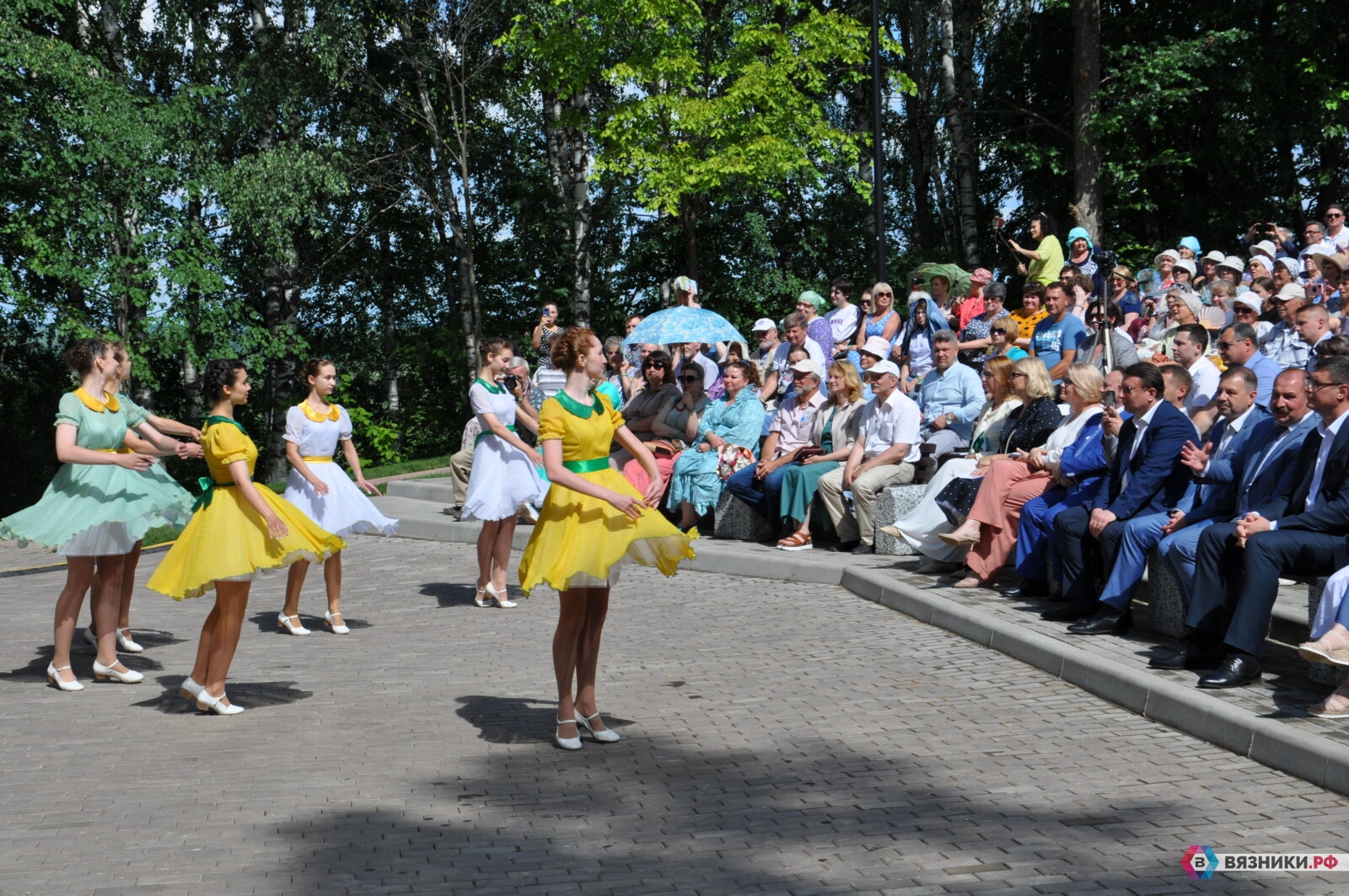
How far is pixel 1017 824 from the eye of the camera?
5258mm

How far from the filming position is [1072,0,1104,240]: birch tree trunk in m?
23.9

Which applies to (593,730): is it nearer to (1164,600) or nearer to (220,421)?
(220,421)

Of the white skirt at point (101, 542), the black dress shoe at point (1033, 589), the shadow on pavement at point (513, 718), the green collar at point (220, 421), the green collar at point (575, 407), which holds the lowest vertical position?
the shadow on pavement at point (513, 718)

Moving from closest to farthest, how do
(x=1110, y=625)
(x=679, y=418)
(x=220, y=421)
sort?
(x=220, y=421) < (x=1110, y=625) < (x=679, y=418)

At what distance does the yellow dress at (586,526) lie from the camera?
6477 mm

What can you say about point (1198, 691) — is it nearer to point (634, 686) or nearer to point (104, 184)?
point (634, 686)

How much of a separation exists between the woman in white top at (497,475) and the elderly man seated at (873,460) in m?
2.85

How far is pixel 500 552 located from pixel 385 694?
9.93 ft

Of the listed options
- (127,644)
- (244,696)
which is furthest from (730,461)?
(244,696)

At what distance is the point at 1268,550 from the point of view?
695 centimetres

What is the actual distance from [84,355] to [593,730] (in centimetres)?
428

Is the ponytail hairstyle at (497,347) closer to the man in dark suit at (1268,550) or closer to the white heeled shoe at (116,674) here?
the white heeled shoe at (116,674)

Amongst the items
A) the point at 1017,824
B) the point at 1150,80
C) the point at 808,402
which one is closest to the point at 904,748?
the point at 1017,824

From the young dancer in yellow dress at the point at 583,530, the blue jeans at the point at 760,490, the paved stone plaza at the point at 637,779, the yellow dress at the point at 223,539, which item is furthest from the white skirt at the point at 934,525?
the yellow dress at the point at 223,539
